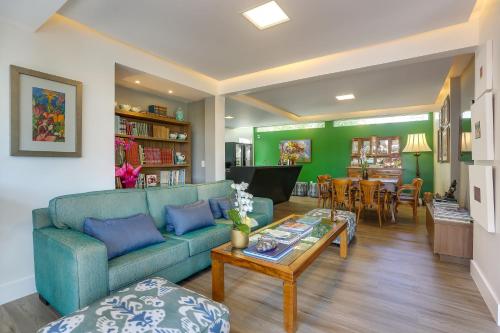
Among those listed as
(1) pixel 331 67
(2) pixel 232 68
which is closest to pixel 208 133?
(2) pixel 232 68

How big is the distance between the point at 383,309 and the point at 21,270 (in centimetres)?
306

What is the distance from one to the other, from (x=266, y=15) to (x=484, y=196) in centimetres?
240

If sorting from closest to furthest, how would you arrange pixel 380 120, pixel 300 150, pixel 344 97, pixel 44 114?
pixel 44 114
pixel 344 97
pixel 380 120
pixel 300 150

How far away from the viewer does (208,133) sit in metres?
4.43

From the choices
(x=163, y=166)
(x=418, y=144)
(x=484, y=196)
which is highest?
(x=418, y=144)

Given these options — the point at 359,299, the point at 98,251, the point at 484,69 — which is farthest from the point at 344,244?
the point at 98,251

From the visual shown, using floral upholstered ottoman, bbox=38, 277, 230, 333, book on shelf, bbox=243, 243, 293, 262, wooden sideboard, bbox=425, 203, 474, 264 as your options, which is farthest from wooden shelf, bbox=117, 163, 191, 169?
wooden sideboard, bbox=425, 203, 474, 264

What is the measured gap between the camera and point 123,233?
2.10m

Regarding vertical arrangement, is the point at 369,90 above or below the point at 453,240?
above

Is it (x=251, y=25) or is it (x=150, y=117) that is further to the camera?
(x=150, y=117)

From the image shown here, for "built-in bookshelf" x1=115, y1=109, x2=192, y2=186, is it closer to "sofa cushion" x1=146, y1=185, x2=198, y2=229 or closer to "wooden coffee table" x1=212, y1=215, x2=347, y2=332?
"sofa cushion" x1=146, y1=185, x2=198, y2=229

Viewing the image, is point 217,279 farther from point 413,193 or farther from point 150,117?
point 413,193

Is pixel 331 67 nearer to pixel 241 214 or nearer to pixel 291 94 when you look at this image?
pixel 291 94

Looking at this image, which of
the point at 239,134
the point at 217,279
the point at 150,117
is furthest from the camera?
the point at 239,134
